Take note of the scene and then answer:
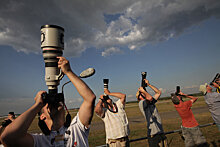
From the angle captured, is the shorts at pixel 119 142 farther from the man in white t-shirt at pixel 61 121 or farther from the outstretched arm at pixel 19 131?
the outstretched arm at pixel 19 131

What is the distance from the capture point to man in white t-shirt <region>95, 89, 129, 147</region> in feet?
13.6

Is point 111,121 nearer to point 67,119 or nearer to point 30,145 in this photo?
point 67,119

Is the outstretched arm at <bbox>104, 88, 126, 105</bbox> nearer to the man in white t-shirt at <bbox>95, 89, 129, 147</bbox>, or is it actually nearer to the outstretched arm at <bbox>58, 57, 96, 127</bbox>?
the man in white t-shirt at <bbox>95, 89, 129, 147</bbox>

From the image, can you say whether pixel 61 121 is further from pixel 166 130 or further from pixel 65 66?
pixel 166 130

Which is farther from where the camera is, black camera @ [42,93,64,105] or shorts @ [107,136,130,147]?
shorts @ [107,136,130,147]

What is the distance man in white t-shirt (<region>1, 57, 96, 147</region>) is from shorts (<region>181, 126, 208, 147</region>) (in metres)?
4.63

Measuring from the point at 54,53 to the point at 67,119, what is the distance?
950mm

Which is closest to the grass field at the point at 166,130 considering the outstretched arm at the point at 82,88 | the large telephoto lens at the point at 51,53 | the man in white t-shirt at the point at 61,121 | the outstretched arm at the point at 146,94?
the outstretched arm at the point at 146,94

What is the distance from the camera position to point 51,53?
1.98 meters

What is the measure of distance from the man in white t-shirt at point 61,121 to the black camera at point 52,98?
1.9 inches

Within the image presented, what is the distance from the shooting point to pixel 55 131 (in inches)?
75.9

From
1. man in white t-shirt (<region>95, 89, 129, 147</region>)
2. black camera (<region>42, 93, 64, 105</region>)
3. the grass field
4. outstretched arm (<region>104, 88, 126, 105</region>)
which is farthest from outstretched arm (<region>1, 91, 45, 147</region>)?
the grass field

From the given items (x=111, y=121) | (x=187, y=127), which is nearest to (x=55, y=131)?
(x=111, y=121)

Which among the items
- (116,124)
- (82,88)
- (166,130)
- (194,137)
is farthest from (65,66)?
(166,130)
